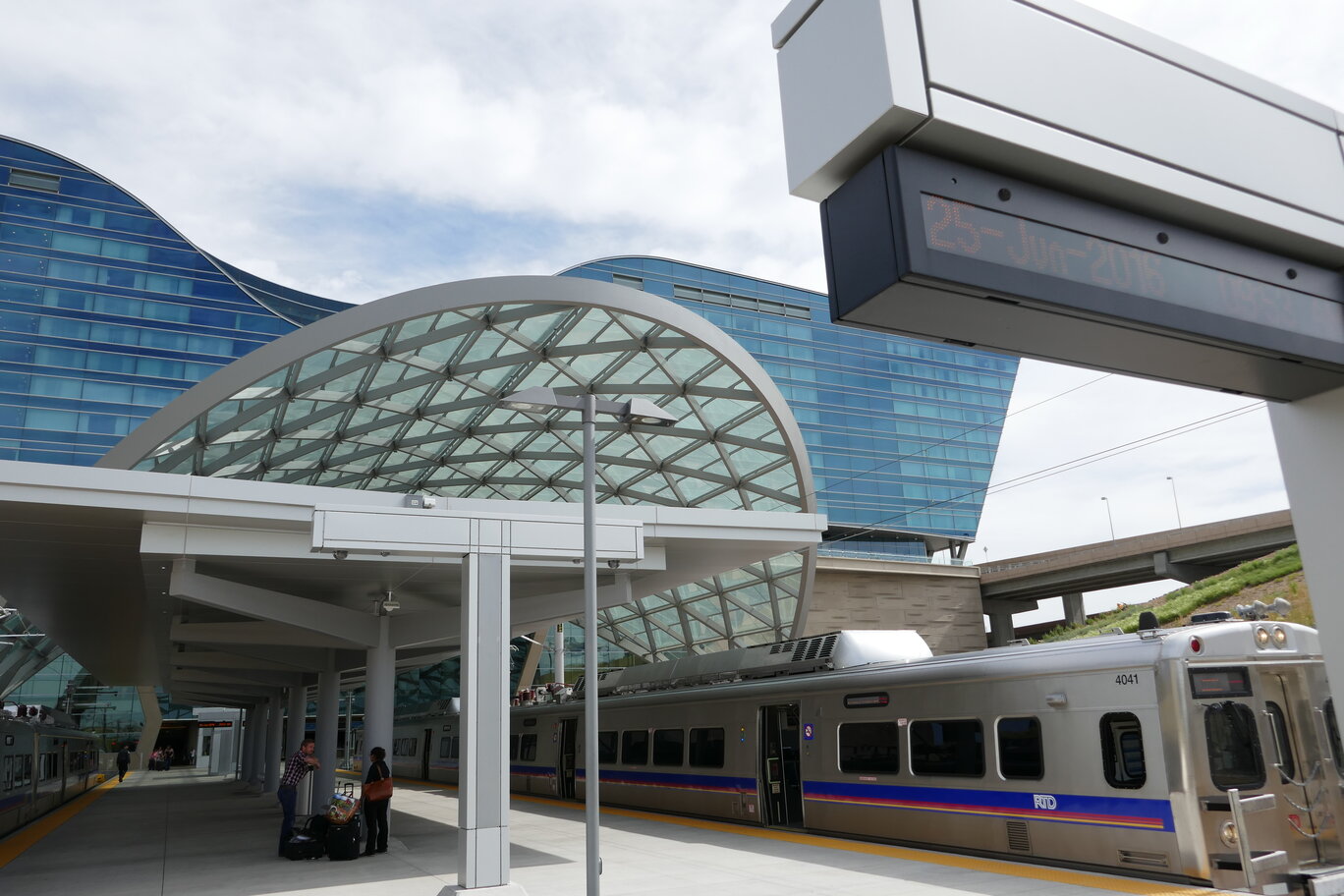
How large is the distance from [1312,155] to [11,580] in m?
21.6

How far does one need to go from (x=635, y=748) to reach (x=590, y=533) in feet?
44.0

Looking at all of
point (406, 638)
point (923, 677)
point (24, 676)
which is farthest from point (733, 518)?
point (24, 676)

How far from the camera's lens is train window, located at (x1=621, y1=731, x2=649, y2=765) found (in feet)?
70.3

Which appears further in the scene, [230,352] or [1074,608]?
[230,352]

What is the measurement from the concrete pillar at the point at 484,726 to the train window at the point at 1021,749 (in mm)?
6512

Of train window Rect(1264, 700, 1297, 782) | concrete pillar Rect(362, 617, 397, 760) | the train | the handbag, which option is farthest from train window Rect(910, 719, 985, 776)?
the train

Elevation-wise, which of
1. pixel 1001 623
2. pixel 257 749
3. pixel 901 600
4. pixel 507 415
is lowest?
pixel 257 749

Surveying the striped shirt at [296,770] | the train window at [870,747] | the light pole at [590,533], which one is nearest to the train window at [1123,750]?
the train window at [870,747]

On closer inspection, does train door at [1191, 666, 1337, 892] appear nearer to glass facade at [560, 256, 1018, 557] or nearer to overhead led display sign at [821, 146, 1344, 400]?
overhead led display sign at [821, 146, 1344, 400]

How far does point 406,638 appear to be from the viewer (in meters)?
20.0

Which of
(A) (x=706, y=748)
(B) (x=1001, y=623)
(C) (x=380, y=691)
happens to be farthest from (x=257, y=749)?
(B) (x=1001, y=623)

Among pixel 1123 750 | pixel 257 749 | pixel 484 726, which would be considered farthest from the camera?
pixel 257 749

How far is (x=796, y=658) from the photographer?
1747 centimetres

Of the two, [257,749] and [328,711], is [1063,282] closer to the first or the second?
[328,711]
